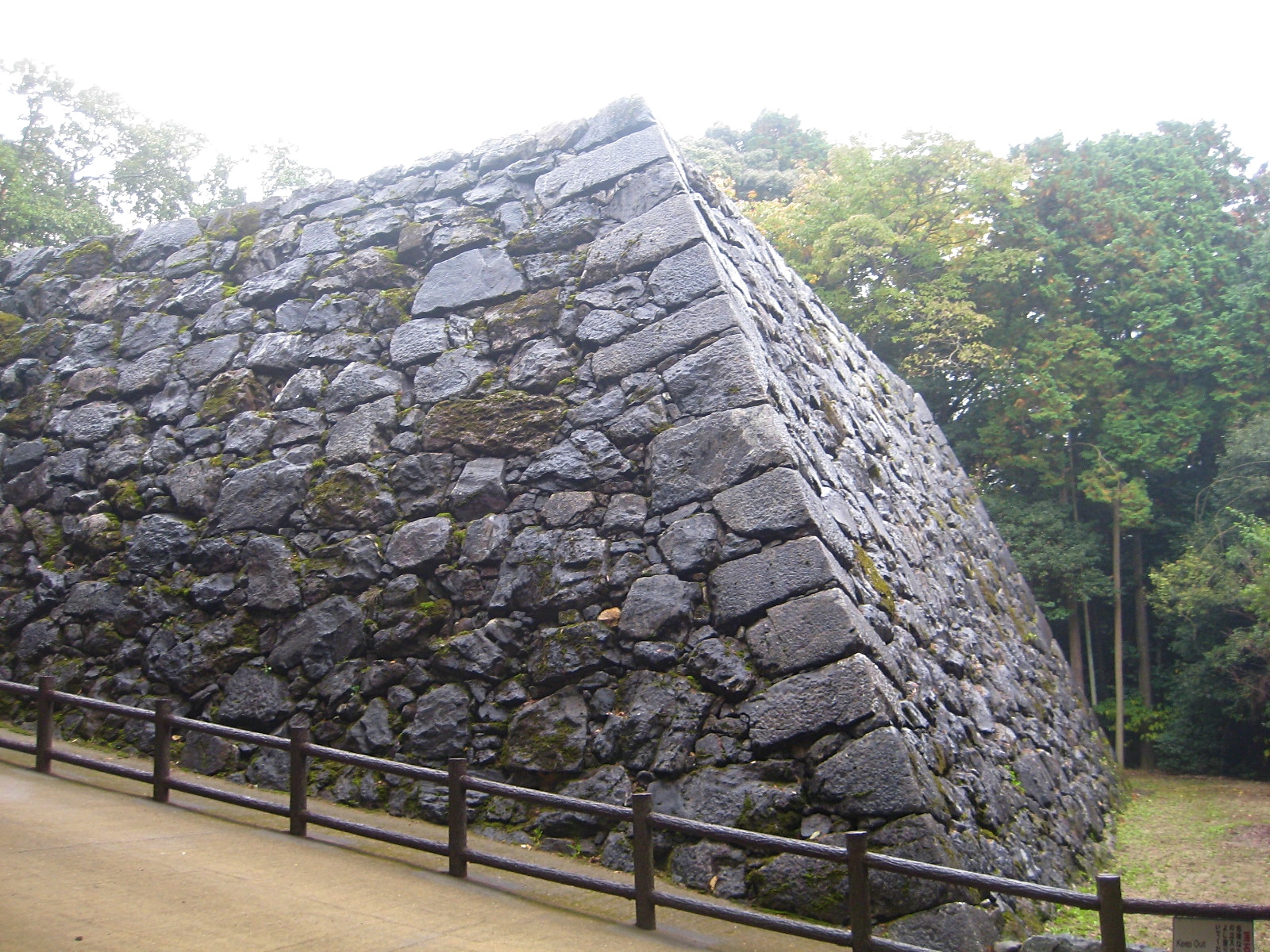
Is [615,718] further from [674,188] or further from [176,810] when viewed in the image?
[674,188]

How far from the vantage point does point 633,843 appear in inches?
191

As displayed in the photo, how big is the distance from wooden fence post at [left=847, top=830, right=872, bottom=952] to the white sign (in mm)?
1232

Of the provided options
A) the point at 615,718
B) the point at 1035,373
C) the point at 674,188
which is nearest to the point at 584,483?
the point at 615,718

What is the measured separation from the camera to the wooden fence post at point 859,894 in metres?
4.21

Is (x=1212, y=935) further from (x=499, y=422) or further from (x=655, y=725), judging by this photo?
(x=499, y=422)

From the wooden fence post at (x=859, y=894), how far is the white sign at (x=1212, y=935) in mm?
1232

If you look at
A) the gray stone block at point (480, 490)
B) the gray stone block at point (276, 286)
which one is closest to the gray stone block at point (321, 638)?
the gray stone block at point (480, 490)

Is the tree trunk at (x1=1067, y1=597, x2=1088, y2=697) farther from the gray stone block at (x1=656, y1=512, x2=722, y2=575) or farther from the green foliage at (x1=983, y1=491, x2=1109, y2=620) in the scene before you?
the gray stone block at (x1=656, y1=512, x2=722, y2=575)

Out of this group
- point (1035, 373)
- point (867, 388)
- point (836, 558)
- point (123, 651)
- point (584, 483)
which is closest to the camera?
point (836, 558)

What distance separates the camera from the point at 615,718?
19.4 ft

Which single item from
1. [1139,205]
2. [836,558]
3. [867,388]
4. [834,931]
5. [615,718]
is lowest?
[834,931]

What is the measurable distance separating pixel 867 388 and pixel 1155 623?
10.4 metres

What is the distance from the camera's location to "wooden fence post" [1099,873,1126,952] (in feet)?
12.3

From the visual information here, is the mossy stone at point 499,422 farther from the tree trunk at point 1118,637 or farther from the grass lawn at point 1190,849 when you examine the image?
the tree trunk at point 1118,637
